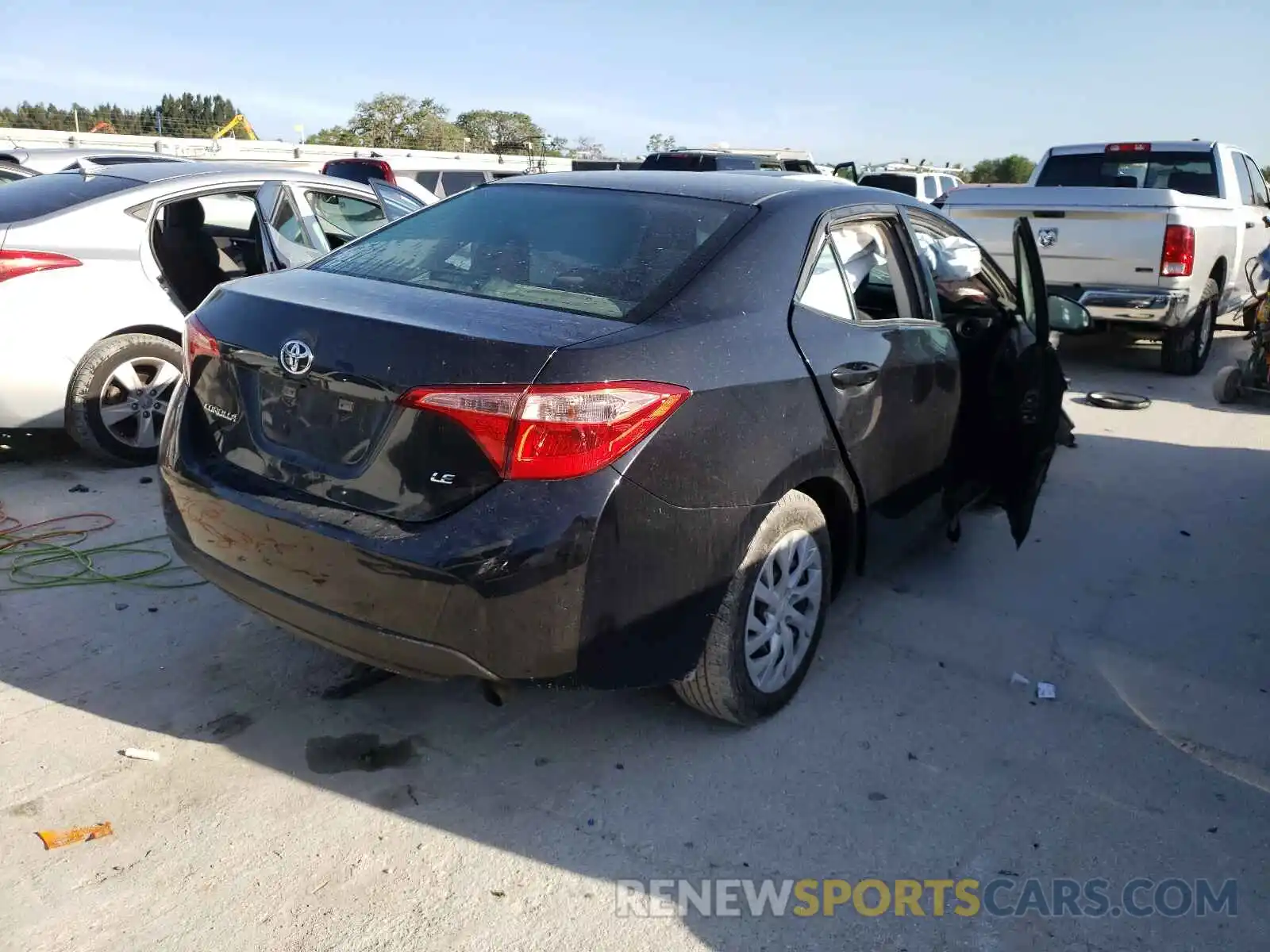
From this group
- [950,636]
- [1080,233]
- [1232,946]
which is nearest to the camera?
[1232,946]

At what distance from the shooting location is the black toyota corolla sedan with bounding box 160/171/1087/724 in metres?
2.62

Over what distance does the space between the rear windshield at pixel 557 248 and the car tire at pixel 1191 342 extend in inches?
308

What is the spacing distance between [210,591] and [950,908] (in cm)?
302

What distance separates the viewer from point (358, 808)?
2.95 metres

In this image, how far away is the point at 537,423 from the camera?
259cm

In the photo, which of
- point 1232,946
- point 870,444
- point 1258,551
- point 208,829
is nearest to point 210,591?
point 208,829

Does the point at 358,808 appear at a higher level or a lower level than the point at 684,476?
lower

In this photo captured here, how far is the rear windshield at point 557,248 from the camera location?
10.3ft

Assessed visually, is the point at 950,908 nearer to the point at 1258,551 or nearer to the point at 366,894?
the point at 366,894

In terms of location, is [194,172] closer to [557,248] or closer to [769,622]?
[557,248]

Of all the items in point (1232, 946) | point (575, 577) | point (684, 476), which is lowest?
point (1232, 946)

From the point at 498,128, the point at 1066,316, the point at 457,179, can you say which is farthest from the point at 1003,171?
the point at 1066,316

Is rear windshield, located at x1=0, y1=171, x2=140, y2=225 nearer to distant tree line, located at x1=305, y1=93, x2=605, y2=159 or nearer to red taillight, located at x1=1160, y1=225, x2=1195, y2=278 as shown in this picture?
red taillight, located at x1=1160, y1=225, x2=1195, y2=278

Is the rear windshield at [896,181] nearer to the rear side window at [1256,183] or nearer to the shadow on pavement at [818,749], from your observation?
the rear side window at [1256,183]
